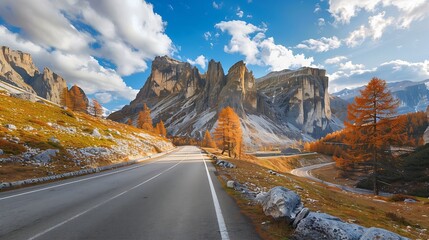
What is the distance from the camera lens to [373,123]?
90.4 ft

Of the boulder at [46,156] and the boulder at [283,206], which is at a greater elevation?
the boulder at [46,156]

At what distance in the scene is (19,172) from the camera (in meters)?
17.1

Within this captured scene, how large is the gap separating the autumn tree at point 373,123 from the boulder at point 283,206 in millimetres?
Answer: 23710

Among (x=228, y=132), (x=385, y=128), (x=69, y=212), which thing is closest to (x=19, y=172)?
(x=69, y=212)

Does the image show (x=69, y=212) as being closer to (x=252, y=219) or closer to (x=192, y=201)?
(x=192, y=201)

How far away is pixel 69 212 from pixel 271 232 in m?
6.74

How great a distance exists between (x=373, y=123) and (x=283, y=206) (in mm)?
25499

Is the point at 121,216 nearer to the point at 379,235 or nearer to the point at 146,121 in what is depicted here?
the point at 379,235

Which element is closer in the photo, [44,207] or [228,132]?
[44,207]

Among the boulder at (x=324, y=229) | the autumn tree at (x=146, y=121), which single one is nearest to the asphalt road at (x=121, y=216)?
the boulder at (x=324, y=229)

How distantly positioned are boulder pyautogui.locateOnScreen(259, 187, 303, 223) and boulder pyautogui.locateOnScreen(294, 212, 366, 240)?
42.7 inches

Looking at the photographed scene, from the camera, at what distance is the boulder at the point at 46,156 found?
21.1 m

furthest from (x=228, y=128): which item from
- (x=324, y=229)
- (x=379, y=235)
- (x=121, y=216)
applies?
Answer: (x=379, y=235)

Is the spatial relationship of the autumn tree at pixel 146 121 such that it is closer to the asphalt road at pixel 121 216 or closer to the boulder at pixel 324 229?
the asphalt road at pixel 121 216
